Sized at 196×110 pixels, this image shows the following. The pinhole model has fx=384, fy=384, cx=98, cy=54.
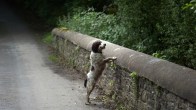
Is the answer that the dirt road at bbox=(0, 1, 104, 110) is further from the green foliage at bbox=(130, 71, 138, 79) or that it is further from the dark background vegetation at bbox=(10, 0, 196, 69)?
the dark background vegetation at bbox=(10, 0, 196, 69)

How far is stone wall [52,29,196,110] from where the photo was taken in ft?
19.0

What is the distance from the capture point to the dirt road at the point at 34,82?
934cm

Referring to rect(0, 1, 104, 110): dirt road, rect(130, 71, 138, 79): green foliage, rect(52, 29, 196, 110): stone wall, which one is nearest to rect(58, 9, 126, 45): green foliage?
rect(52, 29, 196, 110): stone wall

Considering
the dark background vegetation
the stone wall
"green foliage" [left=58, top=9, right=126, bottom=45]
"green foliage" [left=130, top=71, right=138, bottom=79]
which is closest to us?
the stone wall

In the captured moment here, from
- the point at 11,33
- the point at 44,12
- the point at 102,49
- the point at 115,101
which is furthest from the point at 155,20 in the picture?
the point at 44,12

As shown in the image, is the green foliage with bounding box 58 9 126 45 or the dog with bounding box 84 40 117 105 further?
the green foliage with bounding box 58 9 126 45

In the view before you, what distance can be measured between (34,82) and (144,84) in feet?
18.2

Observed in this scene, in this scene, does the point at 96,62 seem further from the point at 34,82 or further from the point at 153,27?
the point at 34,82

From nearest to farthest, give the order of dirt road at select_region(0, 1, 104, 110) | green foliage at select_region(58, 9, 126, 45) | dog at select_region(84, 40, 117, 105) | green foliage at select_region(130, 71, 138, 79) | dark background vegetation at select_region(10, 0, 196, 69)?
1. green foliage at select_region(130, 71, 138, 79)
2. dark background vegetation at select_region(10, 0, 196, 69)
3. dog at select_region(84, 40, 117, 105)
4. dirt road at select_region(0, 1, 104, 110)
5. green foliage at select_region(58, 9, 126, 45)

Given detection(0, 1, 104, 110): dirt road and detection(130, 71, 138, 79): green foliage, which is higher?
detection(130, 71, 138, 79): green foliage

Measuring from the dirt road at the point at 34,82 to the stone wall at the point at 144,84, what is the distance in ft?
2.18

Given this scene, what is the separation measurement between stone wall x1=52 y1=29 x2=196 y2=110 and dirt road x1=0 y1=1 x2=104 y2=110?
26.2 inches

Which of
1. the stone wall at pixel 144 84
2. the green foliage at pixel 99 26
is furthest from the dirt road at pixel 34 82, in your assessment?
the green foliage at pixel 99 26

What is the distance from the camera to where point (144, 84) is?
7289 mm
